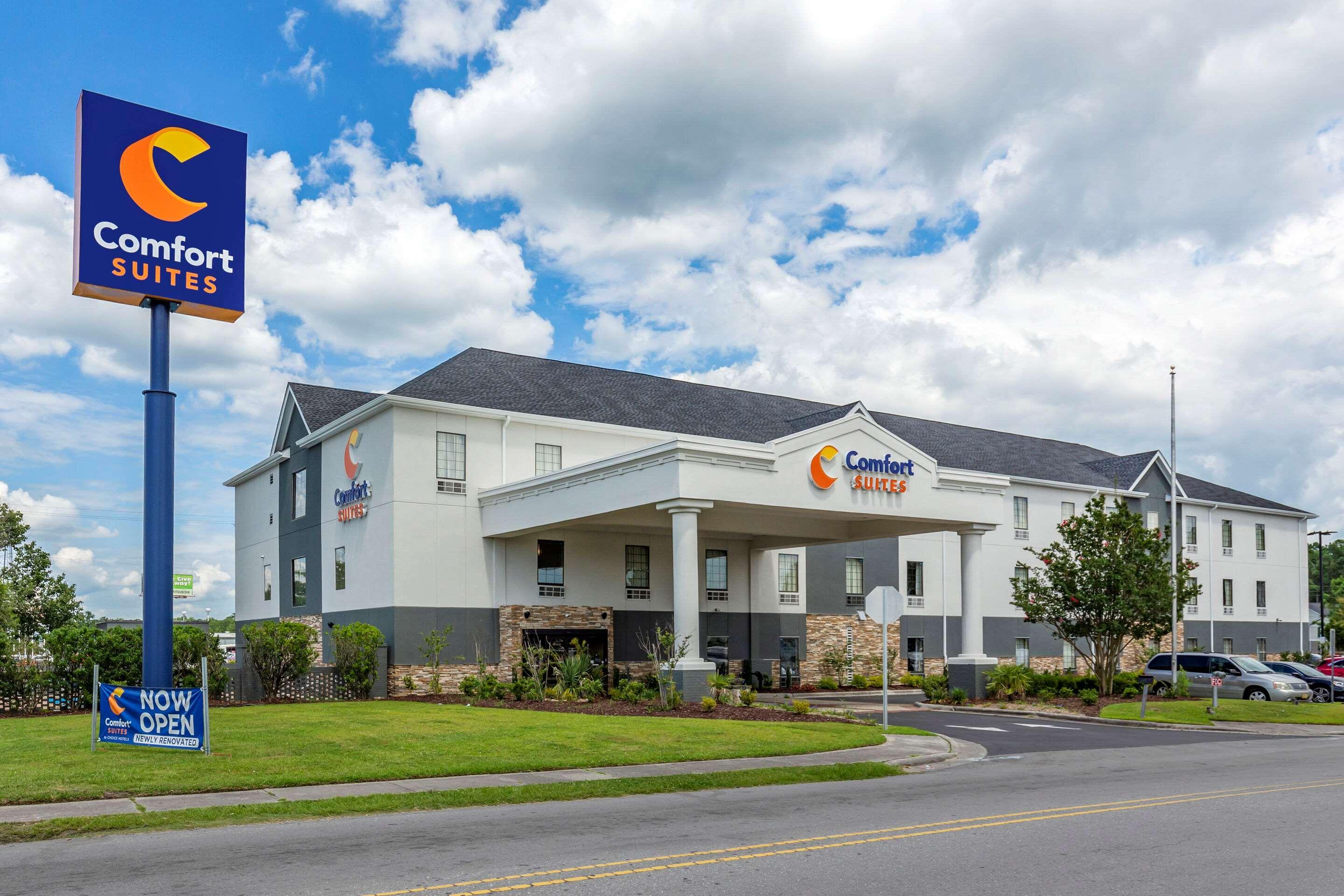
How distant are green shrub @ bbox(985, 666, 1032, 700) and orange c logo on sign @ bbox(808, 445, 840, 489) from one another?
29.7ft

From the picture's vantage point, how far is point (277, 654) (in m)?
29.0

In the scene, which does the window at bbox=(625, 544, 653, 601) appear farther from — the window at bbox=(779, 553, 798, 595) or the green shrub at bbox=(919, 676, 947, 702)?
the green shrub at bbox=(919, 676, 947, 702)

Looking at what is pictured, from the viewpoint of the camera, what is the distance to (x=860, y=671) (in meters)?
42.9

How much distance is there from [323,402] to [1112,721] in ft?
90.7

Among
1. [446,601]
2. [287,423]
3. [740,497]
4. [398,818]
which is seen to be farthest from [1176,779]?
[287,423]

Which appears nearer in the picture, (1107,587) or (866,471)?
(866,471)

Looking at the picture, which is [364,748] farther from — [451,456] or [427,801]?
[451,456]

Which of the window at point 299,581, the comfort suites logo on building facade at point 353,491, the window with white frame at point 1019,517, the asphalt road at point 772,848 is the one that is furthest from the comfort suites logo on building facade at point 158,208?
the window with white frame at point 1019,517

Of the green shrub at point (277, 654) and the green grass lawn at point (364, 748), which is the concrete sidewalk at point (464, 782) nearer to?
the green grass lawn at point (364, 748)

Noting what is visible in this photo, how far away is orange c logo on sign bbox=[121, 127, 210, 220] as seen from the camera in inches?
746

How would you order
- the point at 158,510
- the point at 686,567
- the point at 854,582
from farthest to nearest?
the point at 854,582
the point at 686,567
the point at 158,510

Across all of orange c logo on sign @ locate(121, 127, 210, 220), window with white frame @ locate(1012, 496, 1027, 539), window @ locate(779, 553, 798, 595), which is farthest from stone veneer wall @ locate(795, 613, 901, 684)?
orange c logo on sign @ locate(121, 127, 210, 220)

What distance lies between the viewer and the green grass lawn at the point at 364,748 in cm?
1422

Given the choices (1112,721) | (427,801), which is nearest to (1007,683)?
(1112,721)
